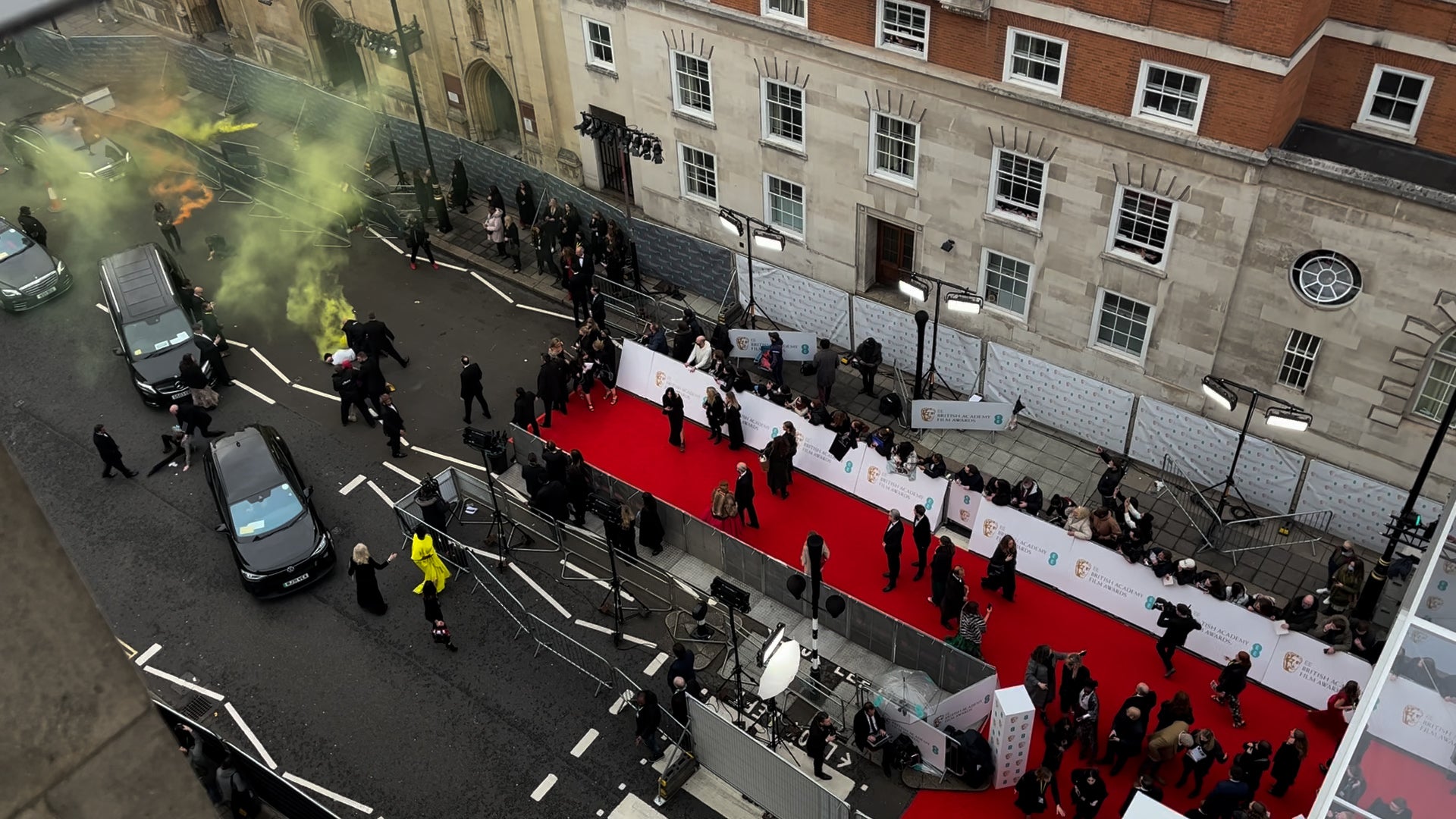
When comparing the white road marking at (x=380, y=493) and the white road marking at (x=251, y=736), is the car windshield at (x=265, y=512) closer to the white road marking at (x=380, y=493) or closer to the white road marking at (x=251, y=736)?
the white road marking at (x=380, y=493)

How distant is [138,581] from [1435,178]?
26401mm

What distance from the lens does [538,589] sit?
24.0 metres

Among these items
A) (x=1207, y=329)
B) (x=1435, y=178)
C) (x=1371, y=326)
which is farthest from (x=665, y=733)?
(x=1435, y=178)

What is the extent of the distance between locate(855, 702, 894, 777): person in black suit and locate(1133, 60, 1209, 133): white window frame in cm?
1231

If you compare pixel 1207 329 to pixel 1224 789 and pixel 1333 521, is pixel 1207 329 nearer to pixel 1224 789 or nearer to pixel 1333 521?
pixel 1333 521

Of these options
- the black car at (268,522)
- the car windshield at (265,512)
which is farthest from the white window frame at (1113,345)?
the car windshield at (265,512)

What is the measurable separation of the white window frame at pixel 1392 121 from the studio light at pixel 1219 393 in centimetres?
548

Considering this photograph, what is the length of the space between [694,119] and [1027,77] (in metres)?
9.36

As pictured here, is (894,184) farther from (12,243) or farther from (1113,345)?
(12,243)

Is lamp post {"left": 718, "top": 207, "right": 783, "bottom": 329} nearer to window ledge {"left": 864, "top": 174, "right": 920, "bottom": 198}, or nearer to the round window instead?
window ledge {"left": 864, "top": 174, "right": 920, "bottom": 198}

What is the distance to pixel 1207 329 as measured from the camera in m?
23.9

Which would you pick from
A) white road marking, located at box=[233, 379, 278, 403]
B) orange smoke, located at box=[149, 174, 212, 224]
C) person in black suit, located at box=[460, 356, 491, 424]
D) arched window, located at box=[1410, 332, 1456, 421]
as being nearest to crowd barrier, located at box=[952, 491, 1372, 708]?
arched window, located at box=[1410, 332, 1456, 421]

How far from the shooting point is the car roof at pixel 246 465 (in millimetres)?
24031

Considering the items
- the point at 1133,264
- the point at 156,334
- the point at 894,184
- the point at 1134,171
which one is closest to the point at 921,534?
the point at 1133,264
